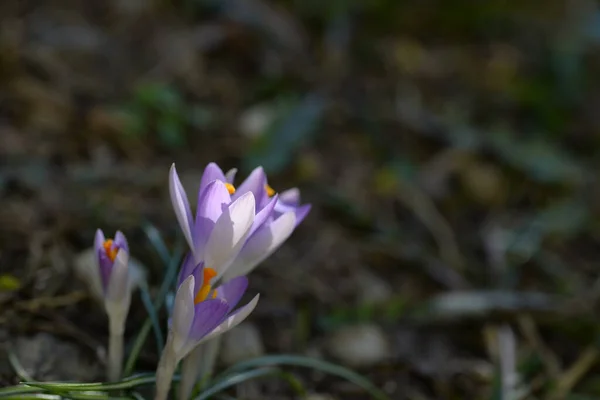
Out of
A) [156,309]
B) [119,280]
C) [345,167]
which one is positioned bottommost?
[345,167]

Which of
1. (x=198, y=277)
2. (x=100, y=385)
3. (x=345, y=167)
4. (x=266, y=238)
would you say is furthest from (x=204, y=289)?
(x=345, y=167)

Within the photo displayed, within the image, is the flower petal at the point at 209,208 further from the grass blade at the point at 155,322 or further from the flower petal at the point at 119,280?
the grass blade at the point at 155,322

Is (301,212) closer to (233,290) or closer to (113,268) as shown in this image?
(233,290)

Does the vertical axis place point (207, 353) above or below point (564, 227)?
above

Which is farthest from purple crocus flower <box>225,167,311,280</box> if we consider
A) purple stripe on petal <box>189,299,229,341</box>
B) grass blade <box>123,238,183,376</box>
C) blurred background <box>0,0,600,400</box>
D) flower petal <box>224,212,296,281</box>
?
blurred background <box>0,0,600,400</box>

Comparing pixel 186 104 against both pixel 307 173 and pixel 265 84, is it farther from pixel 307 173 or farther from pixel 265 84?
pixel 307 173

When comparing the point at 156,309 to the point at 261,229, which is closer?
the point at 261,229

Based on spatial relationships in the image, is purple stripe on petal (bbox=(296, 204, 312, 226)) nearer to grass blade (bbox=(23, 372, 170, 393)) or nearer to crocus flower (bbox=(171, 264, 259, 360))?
crocus flower (bbox=(171, 264, 259, 360))

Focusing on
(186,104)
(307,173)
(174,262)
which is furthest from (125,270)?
(186,104)
